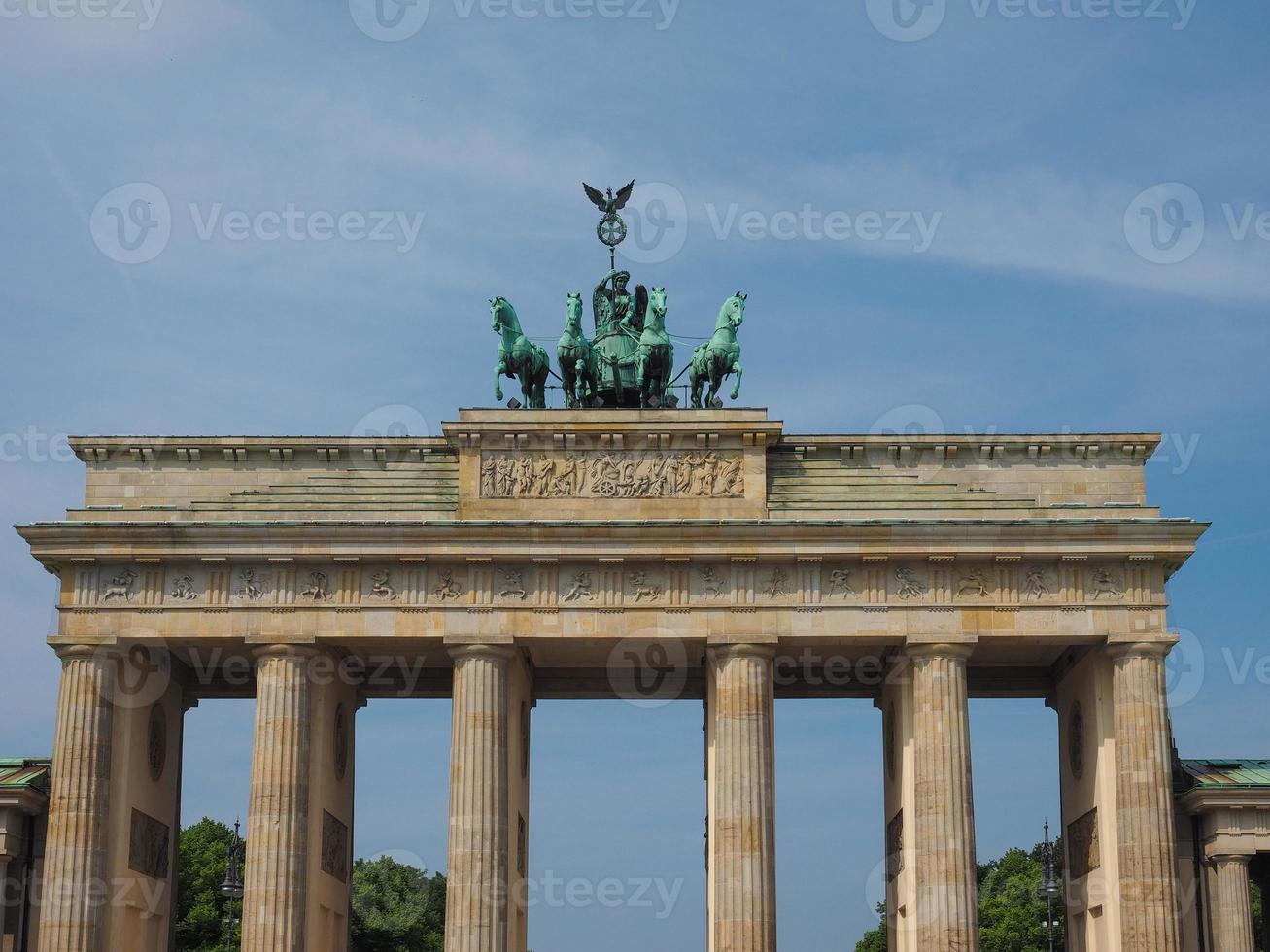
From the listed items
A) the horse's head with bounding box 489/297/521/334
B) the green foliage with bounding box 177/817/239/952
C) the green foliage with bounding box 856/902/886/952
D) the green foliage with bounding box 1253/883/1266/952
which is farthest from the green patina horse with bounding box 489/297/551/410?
the green foliage with bounding box 856/902/886/952

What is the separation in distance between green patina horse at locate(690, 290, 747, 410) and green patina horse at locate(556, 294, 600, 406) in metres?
2.82

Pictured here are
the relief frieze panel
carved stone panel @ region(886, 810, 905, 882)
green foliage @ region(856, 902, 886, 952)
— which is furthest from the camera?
green foliage @ region(856, 902, 886, 952)

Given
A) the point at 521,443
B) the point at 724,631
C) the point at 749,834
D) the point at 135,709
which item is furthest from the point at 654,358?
the point at 135,709

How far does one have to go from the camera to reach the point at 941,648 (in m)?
50.0

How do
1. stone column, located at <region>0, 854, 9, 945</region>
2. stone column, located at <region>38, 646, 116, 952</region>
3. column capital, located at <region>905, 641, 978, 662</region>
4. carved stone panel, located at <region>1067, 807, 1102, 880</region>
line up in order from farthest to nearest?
carved stone panel, located at <region>1067, 807, 1102, 880</region>
stone column, located at <region>0, 854, 9, 945</region>
column capital, located at <region>905, 641, 978, 662</region>
stone column, located at <region>38, 646, 116, 952</region>

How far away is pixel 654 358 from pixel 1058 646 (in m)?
13.5

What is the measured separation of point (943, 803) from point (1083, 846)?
631 centimetres

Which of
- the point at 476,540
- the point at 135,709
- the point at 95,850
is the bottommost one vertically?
the point at 95,850

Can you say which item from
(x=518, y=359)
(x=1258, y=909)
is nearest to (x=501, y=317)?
(x=518, y=359)

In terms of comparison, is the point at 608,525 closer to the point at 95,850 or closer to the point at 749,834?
the point at 749,834

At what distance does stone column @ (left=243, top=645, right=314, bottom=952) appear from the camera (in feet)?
Result: 158

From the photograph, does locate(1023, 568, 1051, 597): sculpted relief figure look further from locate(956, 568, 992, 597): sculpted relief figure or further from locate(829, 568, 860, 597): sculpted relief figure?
locate(829, 568, 860, 597): sculpted relief figure

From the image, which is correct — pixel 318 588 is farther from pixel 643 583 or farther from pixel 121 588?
pixel 643 583

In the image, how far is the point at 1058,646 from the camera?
170 ft
